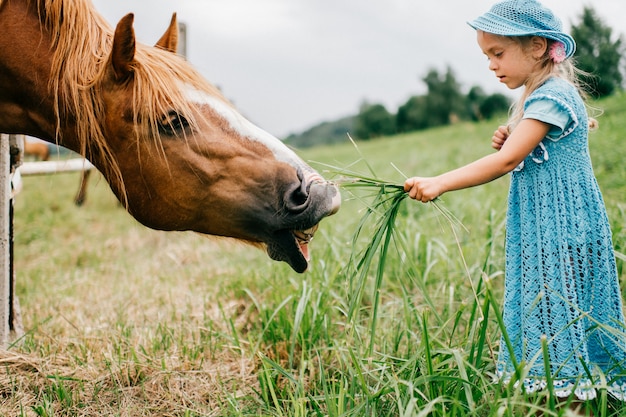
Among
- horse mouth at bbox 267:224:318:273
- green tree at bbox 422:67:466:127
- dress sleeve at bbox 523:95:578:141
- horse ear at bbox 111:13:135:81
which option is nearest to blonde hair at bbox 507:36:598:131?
dress sleeve at bbox 523:95:578:141

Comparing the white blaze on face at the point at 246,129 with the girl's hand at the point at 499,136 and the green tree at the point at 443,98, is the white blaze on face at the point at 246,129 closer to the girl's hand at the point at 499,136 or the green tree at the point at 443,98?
the girl's hand at the point at 499,136

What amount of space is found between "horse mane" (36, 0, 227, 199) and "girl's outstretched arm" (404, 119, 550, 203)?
0.84m

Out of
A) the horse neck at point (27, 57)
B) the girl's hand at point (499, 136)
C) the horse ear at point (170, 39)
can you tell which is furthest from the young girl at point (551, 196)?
the horse neck at point (27, 57)

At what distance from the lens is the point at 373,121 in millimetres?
61125

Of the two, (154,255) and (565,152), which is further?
(154,255)

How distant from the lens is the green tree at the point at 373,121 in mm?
58562

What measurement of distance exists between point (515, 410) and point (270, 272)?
201cm

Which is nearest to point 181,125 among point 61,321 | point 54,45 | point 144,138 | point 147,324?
point 144,138

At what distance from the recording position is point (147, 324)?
2793mm

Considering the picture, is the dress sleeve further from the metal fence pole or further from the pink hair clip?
the metal fence pole

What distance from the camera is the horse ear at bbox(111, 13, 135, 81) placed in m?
1.63

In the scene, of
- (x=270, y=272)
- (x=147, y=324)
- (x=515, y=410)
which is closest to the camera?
(x=515, y=410)

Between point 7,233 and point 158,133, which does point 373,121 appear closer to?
point 7,233

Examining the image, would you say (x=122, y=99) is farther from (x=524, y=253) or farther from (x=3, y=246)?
(x=524, y=253)
